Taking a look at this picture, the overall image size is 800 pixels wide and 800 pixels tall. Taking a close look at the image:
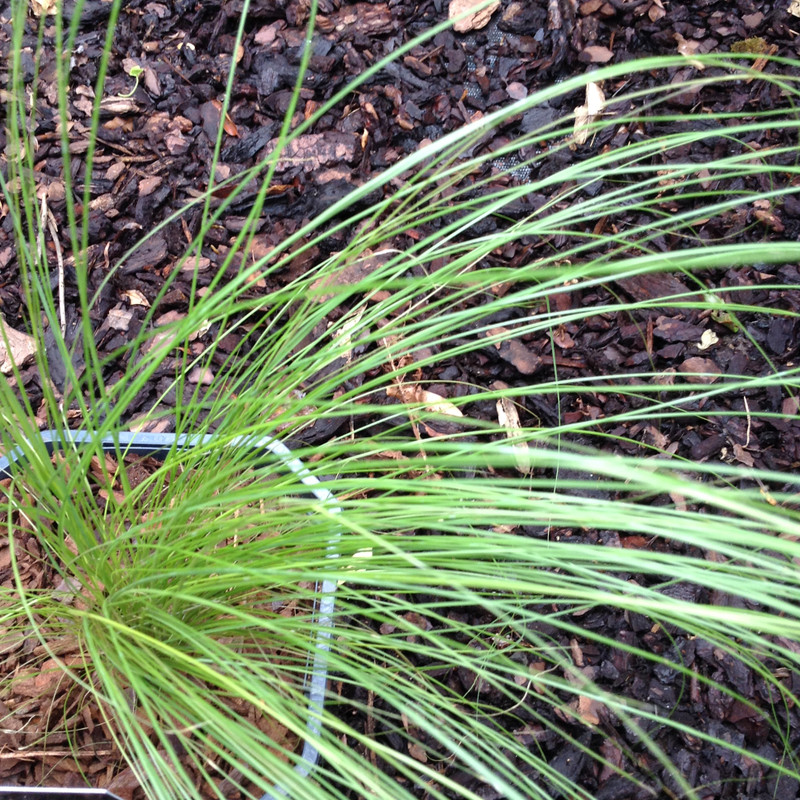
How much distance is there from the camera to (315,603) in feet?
3.33

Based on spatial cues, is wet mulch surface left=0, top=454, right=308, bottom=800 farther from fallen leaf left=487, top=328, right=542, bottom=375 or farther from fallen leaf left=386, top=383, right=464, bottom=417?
fallen leaf left=487, top=328, right=542, bottom=375

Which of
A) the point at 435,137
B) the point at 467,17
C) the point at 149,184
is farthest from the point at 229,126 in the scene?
the point at 467,17

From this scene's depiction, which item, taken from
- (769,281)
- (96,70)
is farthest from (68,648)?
(769,281)

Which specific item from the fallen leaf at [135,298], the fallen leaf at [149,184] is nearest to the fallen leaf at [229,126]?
the fallen leaf at [149,184]

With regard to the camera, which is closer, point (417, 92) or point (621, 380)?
point (621, 380)

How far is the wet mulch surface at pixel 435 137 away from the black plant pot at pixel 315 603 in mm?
242

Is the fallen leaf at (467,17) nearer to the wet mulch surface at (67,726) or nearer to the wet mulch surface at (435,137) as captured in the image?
the wet mulch surface at (435,137)

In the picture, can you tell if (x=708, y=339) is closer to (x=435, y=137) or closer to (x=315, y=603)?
(x=435, y=137)

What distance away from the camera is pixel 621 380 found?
136 cm

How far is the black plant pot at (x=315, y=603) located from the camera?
754 millimetres

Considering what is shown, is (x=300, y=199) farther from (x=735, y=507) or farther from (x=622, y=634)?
(x=735, y=507)

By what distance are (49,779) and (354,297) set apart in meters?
0.86

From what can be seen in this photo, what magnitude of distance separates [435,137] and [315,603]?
0.99 metres

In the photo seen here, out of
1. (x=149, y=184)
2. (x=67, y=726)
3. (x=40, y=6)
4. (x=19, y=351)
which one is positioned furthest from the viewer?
(x=40, y=6)
